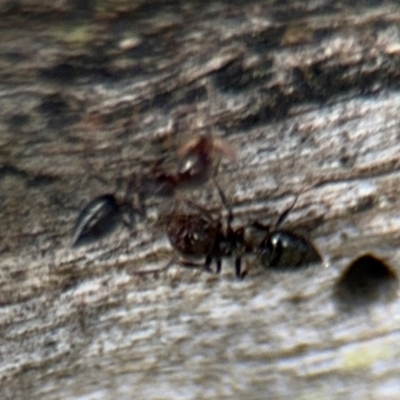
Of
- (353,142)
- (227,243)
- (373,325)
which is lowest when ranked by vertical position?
(373,325)

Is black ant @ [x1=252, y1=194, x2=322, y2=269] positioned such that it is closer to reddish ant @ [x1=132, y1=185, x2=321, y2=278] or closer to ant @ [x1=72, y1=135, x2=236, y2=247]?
reddish ant @ [x1=132, y1=185, x2=321, y2=278]

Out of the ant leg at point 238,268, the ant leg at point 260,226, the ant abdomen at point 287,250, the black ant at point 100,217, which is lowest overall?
Answer: the ant leg at point 238,268

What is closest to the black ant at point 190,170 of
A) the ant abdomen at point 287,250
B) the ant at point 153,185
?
the ant at point 153,185

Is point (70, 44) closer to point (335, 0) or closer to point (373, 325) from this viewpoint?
point (335, 0)

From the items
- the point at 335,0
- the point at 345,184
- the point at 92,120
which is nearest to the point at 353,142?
the point at 345,184

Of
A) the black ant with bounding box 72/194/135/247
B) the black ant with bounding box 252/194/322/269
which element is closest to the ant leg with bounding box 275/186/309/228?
the black ant with bounding box 252/194/322/269

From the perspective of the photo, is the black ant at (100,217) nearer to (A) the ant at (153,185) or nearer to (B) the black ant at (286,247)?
(A) the ant at (153,185)

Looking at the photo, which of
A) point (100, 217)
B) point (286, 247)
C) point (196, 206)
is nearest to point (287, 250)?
point (286, 247)
